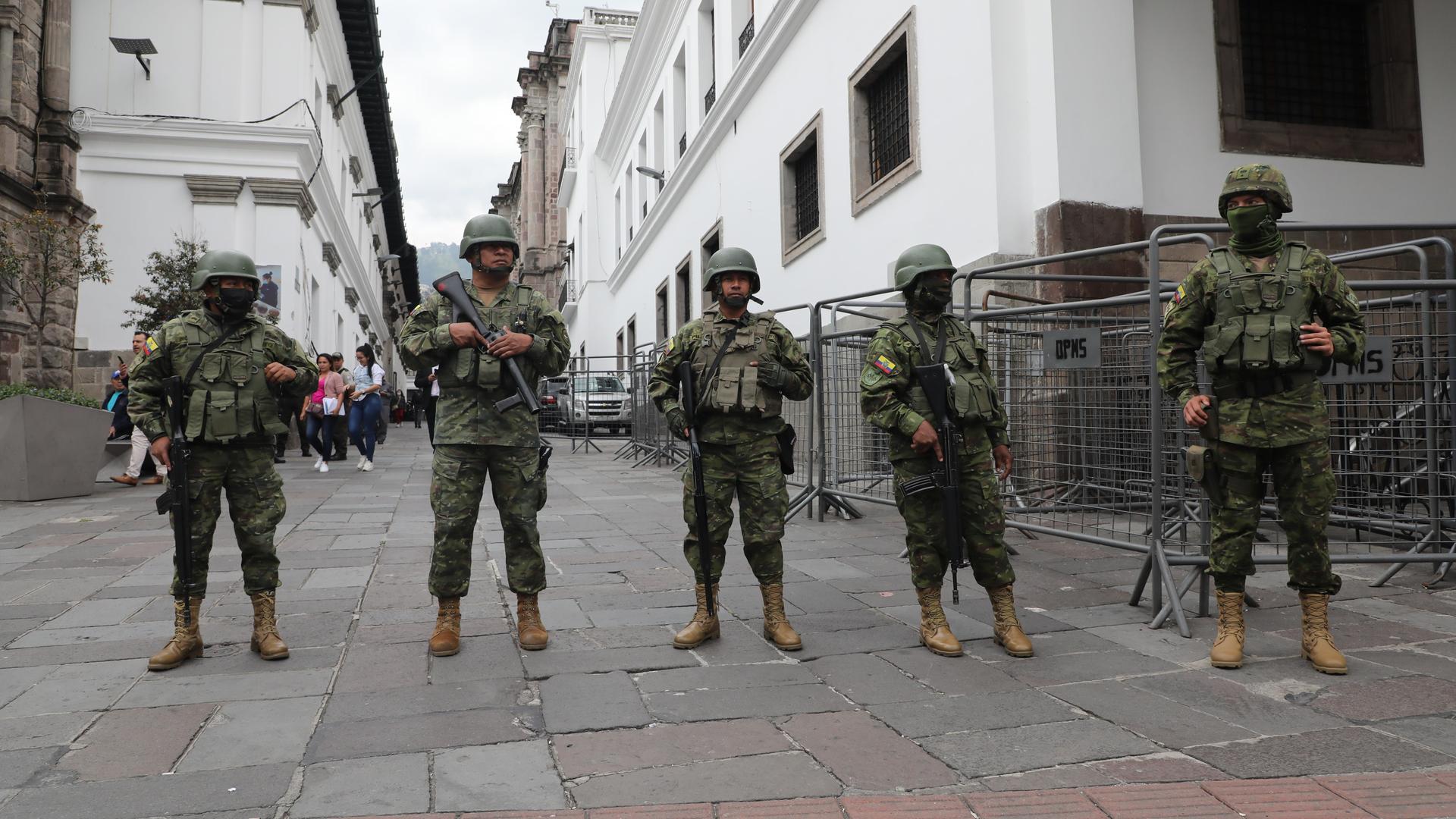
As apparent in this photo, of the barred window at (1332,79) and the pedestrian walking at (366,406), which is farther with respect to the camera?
the pedestrian walking at (366,406)

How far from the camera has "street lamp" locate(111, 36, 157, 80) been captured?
1658cm

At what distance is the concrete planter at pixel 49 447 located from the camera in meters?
9.34

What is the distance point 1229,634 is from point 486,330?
10.6 ft

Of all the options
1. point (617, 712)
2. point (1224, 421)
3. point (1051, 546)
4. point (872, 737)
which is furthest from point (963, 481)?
point (1051, 546)

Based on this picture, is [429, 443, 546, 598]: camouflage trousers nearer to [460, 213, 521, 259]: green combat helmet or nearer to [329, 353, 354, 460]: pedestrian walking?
[460, 213, 521, 259]: green combat helmet

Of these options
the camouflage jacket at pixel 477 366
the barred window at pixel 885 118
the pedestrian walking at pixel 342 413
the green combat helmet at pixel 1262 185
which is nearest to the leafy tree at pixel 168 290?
the pedestrian walking at pixel 342 413

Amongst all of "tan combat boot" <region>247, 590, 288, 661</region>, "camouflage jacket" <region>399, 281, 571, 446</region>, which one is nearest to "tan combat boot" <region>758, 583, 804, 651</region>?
"camouflage jacket" <region>399, 281, 571, 446</region>

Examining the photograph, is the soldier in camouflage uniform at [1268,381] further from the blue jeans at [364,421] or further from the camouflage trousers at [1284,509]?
the blue jeans at [364,421]

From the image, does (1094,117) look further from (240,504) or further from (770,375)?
(240,504)

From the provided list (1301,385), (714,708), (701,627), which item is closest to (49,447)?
(701,627)

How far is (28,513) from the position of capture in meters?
8.59

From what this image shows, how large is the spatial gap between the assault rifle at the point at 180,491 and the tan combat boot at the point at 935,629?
302 centimetres

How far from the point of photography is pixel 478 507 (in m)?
4.16

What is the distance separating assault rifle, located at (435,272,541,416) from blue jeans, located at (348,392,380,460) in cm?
953
